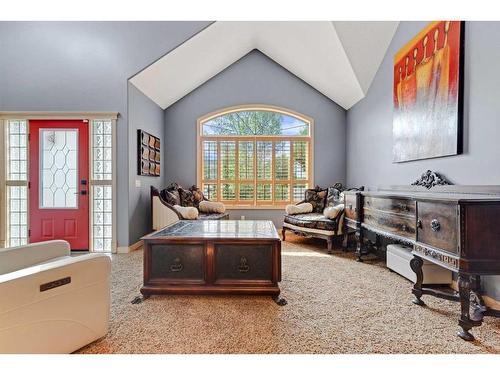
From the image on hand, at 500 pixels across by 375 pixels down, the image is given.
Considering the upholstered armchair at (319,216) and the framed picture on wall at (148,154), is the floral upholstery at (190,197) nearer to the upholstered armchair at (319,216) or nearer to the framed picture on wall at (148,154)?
the framed picture on wall at (148,154)

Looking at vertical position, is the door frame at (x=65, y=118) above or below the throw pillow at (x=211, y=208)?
above

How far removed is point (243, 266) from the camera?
2314 mm

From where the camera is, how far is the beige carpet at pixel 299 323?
165 centimetres

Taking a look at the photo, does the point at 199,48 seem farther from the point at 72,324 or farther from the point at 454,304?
the point at 454,304

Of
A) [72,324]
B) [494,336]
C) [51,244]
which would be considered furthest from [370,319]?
[51,244]

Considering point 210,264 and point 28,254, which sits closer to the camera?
point 28,254

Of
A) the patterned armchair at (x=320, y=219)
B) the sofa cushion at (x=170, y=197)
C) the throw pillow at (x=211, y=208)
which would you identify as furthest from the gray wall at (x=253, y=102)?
the sofa cushion at (x=170, y=197)

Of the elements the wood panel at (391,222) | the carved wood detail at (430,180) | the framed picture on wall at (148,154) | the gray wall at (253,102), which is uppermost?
the gray wall at (253,102)

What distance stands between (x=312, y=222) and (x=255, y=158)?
2134mm

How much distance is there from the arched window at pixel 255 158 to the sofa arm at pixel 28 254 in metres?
3.76

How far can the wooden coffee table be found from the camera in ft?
7.57

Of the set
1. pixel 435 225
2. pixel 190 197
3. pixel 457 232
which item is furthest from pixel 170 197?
pixel 457 232

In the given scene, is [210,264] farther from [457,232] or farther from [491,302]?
[491,302]

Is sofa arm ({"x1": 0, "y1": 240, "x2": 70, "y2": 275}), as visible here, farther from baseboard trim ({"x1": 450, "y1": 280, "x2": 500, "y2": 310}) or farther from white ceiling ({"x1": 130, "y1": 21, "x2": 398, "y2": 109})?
baseboard trim ({"x1": 450, "y1": 280, "x2": 500, "y2": 310})
